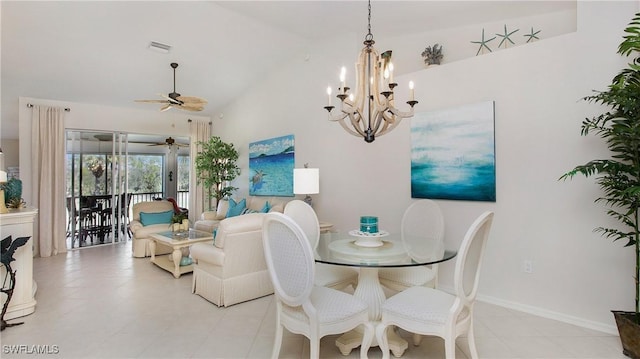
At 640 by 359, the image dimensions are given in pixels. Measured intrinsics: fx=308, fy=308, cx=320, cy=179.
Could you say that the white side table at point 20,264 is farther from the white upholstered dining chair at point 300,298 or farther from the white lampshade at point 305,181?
the white lampshade at point 305,181

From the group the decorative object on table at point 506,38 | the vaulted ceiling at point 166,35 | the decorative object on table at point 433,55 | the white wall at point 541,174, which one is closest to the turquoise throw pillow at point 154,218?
the vaulted ceiling at point 166,35

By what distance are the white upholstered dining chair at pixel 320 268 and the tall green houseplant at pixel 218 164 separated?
3.73 metres

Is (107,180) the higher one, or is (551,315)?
(107,180)

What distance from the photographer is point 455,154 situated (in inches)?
132

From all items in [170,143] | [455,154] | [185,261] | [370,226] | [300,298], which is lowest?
[185,261]

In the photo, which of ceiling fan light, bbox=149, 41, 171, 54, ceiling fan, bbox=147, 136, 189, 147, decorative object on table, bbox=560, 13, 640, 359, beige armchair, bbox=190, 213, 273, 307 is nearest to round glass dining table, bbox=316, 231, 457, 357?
beige armchair, bbox=190, 213, 273, 307

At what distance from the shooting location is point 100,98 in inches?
225

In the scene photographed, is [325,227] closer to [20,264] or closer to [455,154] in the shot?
[455,154]

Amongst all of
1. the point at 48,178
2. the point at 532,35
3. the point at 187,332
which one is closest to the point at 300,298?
the point at 187,332

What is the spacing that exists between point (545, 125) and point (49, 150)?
722cm

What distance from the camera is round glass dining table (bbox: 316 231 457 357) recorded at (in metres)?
2.05

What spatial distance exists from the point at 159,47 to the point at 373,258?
434cm

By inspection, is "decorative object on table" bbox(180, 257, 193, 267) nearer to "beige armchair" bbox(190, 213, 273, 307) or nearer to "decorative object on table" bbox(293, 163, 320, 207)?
"beige armchair" bbox(190, 213, 273, 307)

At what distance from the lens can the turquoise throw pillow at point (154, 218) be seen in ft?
17.6
